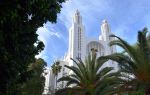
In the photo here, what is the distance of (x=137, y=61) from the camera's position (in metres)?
22.4

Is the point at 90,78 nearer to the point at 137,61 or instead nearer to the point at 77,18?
the point at 137,61

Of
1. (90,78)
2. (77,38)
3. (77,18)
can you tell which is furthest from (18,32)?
(77,18)

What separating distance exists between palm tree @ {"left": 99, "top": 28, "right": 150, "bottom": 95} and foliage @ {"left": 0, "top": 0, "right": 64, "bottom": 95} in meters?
10.5

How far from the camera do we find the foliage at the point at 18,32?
36.2ft

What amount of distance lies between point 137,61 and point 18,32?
12.7m

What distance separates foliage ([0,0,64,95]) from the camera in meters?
11.0

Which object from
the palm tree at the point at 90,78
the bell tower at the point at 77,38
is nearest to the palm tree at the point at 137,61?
the palm tree at the point at 90,78

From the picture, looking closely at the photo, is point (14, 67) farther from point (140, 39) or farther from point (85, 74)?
point (85, 74)

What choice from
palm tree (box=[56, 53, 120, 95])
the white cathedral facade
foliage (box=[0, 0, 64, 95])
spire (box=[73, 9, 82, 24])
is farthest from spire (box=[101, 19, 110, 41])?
foliage (box=[0, 0, 64, 95])

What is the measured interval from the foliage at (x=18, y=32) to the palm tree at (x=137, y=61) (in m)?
10.5

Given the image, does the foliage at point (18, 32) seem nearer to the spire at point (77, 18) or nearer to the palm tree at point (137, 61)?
the palm tree at point (137, 61)

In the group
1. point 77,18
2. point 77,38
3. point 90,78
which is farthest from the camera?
point 77,18

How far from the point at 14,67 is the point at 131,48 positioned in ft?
40.9

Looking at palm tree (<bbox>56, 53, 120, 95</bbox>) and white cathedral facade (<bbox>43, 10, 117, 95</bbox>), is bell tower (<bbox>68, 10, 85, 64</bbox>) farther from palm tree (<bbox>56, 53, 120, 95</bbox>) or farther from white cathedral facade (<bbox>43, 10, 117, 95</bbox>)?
palm tree (<bbox>56, 53, 120, 95</bbox>)
